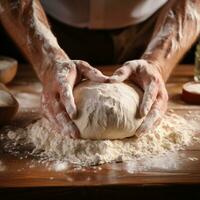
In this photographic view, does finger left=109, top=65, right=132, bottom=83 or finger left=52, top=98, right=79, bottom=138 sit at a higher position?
finger left=109, top=65, right=132, bottom=83

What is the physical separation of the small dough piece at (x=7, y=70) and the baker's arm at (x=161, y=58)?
389 millimetres

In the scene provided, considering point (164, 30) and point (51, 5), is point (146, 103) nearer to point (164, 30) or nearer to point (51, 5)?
point (164, 30)

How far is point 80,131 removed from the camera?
0.93 metres

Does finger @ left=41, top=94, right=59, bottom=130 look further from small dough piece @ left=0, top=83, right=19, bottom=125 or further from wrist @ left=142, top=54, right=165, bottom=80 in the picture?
wrist @ left=142, top=54, right=165, bottom=80

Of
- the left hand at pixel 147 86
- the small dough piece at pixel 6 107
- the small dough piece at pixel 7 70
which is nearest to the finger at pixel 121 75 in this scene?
the left hand at pixel 147 86

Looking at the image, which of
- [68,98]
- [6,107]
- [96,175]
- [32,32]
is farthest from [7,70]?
[96,175]

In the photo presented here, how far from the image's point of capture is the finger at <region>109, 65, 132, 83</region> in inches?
38.6

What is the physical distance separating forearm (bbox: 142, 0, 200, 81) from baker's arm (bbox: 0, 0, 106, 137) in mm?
199

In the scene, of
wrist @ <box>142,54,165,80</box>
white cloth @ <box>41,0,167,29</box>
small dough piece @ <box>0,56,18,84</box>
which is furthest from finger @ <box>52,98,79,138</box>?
white cloth @ <box>41,0,167,29</box>

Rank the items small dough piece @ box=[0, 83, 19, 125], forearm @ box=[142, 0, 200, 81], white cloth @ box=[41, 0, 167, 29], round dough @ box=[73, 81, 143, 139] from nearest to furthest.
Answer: round dough @ box=[73, 81, 143, 139] < small dough piece @ box=[0, 83, 19, 125] < forearm @ box=[142, 0, 200, 81] < white cloth @ box=[41, 0, 167, 29]

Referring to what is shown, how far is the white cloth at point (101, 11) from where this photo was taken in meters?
1.41

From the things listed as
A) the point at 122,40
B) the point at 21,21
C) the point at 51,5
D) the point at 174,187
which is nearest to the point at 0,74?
the point at 21,21

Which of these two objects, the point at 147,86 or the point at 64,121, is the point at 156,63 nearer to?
the point at 147,86

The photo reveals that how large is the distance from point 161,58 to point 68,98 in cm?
30
